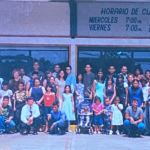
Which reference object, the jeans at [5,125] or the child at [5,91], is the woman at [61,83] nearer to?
the child at [5,91]

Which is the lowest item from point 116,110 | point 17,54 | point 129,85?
point 116,110

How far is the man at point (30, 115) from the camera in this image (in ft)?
35.8

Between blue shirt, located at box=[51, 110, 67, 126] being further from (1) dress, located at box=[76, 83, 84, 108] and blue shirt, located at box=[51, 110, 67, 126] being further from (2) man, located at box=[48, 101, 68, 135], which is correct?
(1) dress, located at box=[76, 83, 84, 108]

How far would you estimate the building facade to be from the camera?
12492 mm

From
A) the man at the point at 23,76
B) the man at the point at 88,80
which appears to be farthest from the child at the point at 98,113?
the man at the point at 23,76

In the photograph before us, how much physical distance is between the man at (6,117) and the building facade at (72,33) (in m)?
1.56

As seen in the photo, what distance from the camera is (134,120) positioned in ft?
35.4

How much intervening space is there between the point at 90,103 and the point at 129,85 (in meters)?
1.34

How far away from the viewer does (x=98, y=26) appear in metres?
12.5

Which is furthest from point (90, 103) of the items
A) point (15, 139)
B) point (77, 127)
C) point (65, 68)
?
point (15, 139)

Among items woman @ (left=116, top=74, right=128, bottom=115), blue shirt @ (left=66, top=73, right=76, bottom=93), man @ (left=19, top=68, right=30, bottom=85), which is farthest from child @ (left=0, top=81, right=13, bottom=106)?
woman @ (left=116, top=74, right=128, bottom=115)

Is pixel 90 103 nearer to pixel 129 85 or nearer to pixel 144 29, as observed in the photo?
pixel 129 85

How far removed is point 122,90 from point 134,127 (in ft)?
4.12

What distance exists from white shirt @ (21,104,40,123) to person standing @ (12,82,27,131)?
29 centimetres
